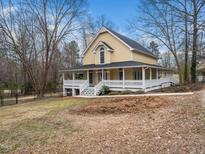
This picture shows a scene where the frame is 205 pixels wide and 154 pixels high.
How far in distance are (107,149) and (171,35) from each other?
2769 centimetres

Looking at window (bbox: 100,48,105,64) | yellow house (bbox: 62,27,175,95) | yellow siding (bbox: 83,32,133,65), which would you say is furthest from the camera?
window (bbox: 100,48,105,64)

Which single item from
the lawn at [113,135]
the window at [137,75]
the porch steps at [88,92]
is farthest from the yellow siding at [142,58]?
the lawn at [113,135]

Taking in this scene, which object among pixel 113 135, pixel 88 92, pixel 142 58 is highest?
pixel 142 58

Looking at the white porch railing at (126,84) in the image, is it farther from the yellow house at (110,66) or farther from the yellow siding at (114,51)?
the yellow siding at (114,51)

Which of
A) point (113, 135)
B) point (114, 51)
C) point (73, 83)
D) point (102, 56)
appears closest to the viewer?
point (113, 135)

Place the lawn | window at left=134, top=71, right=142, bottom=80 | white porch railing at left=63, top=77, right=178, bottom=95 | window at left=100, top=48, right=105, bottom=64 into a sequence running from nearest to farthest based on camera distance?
1. the lawn
2. white porch railing at left=63, top=77, right=178, bottom=95
3. window at left=134, top=71, right=142, bottom=80
4. window at left=100, top=48, right=105, bottom=64

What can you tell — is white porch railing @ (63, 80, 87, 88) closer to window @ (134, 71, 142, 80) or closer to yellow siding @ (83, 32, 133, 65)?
yellow siding @ (83, 32, 133, 65)

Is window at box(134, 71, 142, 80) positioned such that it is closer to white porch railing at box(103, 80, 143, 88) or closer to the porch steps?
white porch railing at box(103, 80, 143, 88)

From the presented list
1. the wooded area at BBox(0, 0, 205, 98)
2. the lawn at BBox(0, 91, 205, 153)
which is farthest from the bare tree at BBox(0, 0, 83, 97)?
the lawn at BBox(0, 91, 205, 153)

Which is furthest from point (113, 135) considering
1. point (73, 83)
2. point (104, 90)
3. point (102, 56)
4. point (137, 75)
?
point (102, 56)

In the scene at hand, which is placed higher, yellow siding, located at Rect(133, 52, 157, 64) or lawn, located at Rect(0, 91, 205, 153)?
yellow siding, located at Rect(133, 52, 157, 64)

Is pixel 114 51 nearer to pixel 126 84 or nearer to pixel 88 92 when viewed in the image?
pixel 126 84

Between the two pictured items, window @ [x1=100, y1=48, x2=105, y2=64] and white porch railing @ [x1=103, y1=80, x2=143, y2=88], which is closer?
white porch railing @ [x1=103, y1=80, x2=143, y2=88]

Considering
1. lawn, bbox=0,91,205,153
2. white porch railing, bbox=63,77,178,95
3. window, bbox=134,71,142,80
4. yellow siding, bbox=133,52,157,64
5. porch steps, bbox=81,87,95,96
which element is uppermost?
yellow siding, bbox=133,52,157,64
